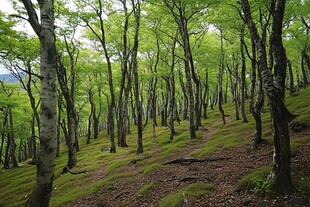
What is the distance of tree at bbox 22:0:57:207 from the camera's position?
5.97 meters

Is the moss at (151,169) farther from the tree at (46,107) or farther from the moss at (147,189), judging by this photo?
the tree at (46,107)

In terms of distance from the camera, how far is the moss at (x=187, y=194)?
10.1 metres

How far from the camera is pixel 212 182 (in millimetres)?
11227

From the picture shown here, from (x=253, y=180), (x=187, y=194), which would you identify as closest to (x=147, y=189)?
(x=187, y=194)

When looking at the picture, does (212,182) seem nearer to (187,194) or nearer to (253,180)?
(187,194)

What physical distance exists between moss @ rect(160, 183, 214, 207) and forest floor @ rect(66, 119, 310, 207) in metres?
0.16

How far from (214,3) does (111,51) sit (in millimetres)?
13709

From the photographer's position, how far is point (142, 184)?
13.7m

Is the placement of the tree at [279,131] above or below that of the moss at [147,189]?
above

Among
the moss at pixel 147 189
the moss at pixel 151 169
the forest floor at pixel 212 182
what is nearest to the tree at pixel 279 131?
the forest floor at pixel 212 182

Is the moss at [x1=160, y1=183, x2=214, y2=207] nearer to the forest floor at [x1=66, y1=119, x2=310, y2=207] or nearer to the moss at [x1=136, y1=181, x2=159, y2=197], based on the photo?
the forest floor at [x1=66, y1=119, x2=310, y2=207]

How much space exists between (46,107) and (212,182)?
8.26 m

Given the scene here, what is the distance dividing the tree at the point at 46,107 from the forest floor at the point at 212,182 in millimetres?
5756

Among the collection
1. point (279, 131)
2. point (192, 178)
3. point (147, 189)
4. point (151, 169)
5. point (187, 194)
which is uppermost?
point (279, 131)
